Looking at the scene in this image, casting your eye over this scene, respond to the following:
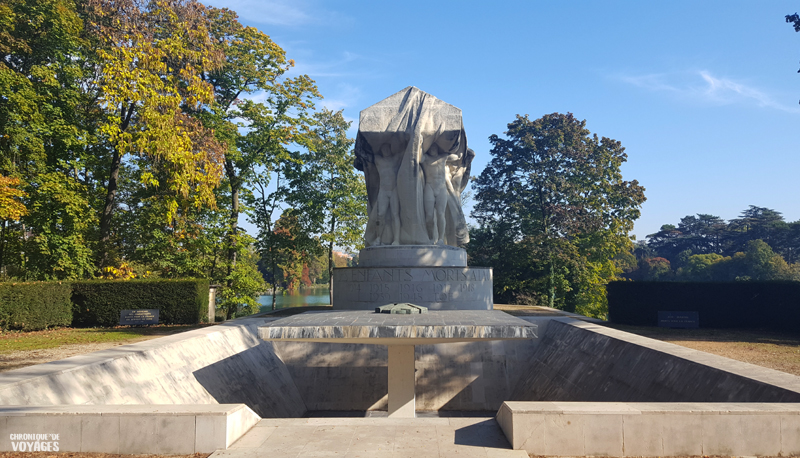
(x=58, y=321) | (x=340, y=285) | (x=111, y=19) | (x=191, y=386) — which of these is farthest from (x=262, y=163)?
(x=191, y=386)

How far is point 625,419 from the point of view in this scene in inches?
205

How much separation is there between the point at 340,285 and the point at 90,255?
13.6 metres

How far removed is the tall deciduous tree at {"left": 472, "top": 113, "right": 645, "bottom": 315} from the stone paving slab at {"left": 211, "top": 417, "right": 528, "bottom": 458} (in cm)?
2475

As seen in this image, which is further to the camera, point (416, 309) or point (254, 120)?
point (254, 120)

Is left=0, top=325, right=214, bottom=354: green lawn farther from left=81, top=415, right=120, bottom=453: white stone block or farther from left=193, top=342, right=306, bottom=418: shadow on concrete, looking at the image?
left=81, top=415, right=120, bottom=453: white stone block

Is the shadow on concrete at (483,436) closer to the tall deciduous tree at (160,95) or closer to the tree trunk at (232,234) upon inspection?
the tall deciduous tree at (160,95)

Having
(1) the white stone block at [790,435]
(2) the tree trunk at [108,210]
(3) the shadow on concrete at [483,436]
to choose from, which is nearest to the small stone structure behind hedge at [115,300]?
(2) the tree trunk at [108,210]

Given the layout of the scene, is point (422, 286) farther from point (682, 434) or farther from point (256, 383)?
point (682, 434)

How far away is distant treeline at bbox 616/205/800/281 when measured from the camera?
2076 inches

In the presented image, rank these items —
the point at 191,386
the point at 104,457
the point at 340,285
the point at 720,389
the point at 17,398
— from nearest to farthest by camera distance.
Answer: the point at 104,457 → the point at 17,398 → the point at 720,389 → the point at 191,386 → the point at 340,285

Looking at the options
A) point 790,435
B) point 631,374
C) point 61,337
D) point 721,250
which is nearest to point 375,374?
point 631,374

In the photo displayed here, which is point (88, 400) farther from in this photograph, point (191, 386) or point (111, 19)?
point (111, 19)

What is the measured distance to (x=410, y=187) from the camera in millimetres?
14625

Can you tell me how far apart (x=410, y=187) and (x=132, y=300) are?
10455 millimetres
